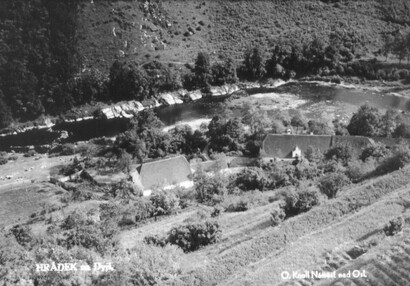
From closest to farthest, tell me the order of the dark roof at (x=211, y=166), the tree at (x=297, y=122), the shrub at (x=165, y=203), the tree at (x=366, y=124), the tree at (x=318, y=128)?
the shrub at (x=165, y=203)
the dark roof at (x=211, y=166)
the tree at (x=366, y=124)
the tree at (x=318, y=128)
the tree at (x=297, y=122)

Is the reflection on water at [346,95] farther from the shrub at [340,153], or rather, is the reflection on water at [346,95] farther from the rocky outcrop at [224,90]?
the shrub at [340,153]

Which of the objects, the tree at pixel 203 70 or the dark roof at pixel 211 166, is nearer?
the dark roof at pixel 211 166

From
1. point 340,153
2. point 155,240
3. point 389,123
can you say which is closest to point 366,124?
point 389,123

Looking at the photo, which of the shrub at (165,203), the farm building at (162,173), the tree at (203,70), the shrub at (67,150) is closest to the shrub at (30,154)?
the shrub at (67,150)

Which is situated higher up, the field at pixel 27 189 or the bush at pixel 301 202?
the bush at pixel 301 202

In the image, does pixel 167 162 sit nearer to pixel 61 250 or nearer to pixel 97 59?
pixel 61 250

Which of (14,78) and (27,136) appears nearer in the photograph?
(27,136)

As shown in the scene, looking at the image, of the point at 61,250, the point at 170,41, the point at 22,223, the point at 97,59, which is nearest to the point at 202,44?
the point at 170,41

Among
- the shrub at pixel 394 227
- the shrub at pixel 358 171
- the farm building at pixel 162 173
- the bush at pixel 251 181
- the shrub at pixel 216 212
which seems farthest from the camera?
the farm building at pixel 162 173
